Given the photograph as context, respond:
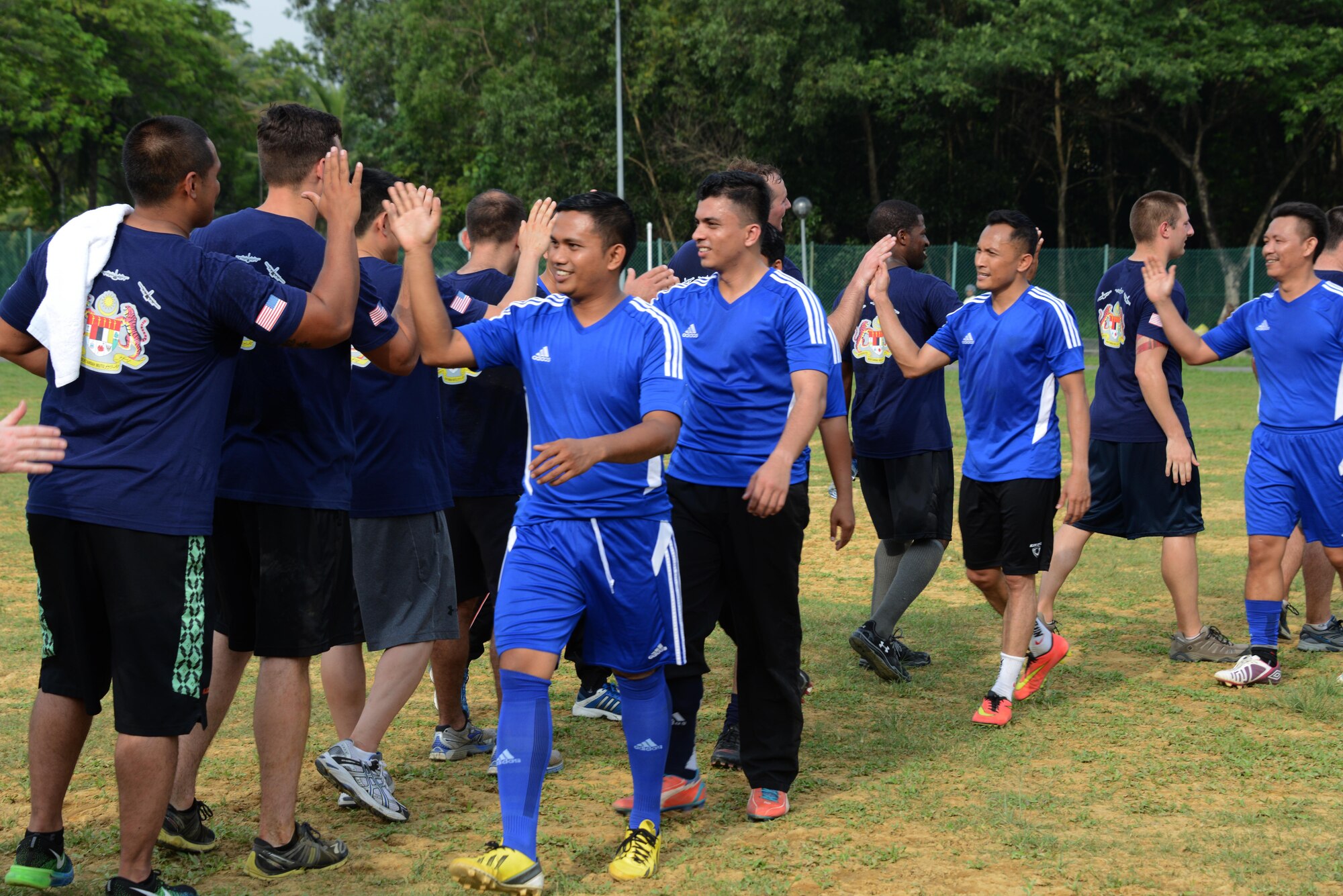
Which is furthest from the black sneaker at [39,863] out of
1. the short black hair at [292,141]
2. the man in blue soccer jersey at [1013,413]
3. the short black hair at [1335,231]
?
the short black hair at [1335,231]

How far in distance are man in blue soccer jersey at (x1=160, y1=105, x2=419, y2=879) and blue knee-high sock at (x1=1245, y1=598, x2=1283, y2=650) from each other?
4.70 meters

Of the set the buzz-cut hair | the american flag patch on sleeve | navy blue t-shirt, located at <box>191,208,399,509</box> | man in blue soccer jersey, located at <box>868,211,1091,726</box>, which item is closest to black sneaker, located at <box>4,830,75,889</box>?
navy blue t-shirt, located at <box>191,208,399,509</box>

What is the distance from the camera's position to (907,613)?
27.0 ft

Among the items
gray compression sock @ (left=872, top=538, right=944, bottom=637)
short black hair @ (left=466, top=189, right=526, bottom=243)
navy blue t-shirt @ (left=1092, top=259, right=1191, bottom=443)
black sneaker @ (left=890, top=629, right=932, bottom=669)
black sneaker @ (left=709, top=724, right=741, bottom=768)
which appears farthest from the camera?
navy blue t-shirt @ (left=1092, top=259, right=1191, bottom=443)

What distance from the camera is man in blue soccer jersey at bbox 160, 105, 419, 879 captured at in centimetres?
415

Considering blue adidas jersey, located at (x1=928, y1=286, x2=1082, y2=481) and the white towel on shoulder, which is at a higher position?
the white towel on shoulder

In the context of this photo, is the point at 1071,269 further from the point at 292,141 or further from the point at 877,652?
the point at 292,141

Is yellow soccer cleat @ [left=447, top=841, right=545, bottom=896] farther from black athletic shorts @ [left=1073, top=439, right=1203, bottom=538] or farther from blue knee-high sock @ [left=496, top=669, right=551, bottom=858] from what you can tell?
black athletic shorts @ [left=1073, top=439, right=1203, bottom=538]

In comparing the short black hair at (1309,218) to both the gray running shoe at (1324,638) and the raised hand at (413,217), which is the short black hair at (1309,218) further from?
the raised hand at (413,217)

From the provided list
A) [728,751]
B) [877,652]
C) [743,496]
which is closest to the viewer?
[743,496]

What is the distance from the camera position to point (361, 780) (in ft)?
15.3

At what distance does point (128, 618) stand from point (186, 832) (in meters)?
1.02

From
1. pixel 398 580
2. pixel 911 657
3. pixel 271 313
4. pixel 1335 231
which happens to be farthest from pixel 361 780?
pixel 1335 231

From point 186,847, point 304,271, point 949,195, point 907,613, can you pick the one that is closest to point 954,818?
point 186,847
